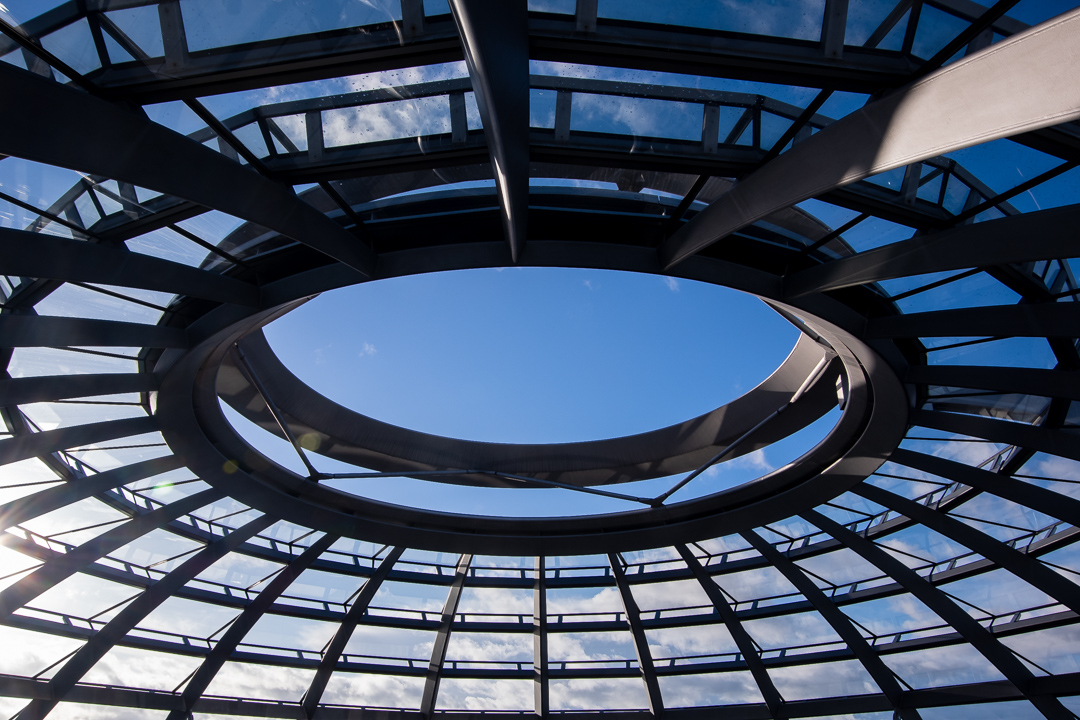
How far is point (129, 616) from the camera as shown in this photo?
2336 cm

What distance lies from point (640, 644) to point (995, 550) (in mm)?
16589

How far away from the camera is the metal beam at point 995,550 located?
20.5 meters

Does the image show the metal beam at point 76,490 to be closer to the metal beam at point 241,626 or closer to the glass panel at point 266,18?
the metal beam at point 241,626

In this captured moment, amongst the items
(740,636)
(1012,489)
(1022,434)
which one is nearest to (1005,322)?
(1022,434)

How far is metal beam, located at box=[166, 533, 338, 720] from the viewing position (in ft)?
87.9

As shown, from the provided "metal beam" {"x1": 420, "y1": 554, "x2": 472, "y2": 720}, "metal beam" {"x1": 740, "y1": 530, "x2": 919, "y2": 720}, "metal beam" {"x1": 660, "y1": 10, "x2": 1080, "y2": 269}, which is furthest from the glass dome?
"metal beam" {"x1": 420, "y1": 554, "x2": 472, "y2": 720}

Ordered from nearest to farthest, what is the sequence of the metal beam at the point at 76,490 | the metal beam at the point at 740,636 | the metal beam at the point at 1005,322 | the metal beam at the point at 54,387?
the metal beam at the point at 1005,322, the metal beam at the point at 54,387, the metal beam at the point at 76,490, the metal beam at the point at 740,636

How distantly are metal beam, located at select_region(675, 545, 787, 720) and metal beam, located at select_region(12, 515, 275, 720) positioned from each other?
18905 mm

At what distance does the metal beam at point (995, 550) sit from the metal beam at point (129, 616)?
23.8m

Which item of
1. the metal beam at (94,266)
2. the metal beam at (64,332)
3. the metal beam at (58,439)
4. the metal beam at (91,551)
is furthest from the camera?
the metal beam at (91,551)

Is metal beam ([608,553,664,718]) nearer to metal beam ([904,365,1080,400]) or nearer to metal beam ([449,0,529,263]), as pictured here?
metal beam ([904,365,1080,400])

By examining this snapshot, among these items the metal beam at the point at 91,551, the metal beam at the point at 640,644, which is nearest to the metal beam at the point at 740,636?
the metal beam at the point at 640,644

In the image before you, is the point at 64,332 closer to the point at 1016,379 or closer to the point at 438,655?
the point at 1016,379

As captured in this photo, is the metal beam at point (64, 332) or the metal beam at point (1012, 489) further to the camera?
the metal beam at point (1012, 489)
